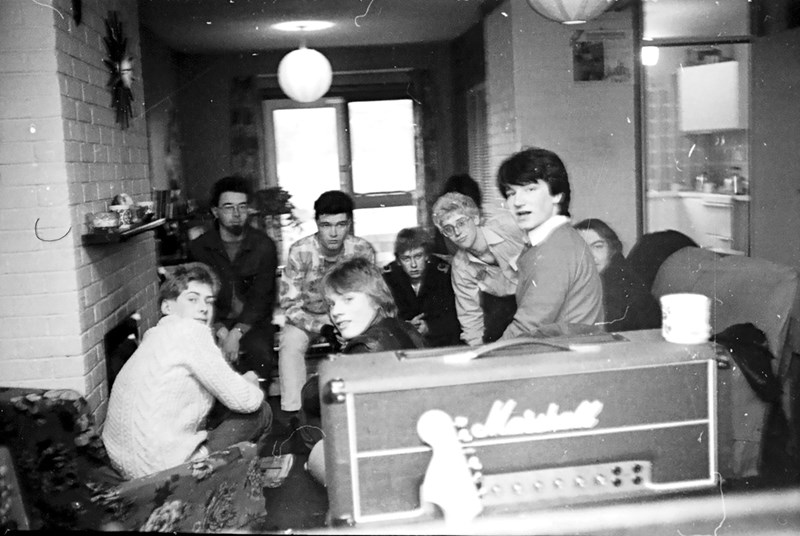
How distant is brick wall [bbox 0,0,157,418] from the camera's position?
287cm

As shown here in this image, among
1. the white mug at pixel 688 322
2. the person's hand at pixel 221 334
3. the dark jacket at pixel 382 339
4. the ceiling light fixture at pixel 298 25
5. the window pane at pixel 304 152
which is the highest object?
the ceiling light fixture at pixel 298 25

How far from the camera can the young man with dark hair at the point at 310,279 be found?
136 inches

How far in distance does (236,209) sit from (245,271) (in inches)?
10.8

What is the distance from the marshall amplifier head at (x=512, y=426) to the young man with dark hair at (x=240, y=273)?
1219 millimetres

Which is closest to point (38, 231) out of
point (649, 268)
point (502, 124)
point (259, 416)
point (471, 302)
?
point (259, 416)

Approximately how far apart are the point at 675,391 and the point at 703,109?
5.71 feet

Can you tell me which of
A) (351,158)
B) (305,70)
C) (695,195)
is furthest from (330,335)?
(695,195)

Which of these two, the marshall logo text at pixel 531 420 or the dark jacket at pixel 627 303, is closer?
the marshall logo text at pixel 531 420

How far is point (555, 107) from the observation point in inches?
140

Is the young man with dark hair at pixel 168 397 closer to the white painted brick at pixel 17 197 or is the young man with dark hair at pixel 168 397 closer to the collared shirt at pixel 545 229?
the white painted brick at pixel 17 197

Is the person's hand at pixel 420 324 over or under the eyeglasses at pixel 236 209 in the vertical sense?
under

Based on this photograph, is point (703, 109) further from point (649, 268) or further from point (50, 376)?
point (50, 376)

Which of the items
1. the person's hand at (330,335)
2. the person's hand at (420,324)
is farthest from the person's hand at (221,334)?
the person's hand at (420,324)

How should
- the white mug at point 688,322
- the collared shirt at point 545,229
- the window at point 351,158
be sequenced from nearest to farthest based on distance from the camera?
the white mug at point 688,322 < the collared shirt at point 545,229 < the window at point 351,158
